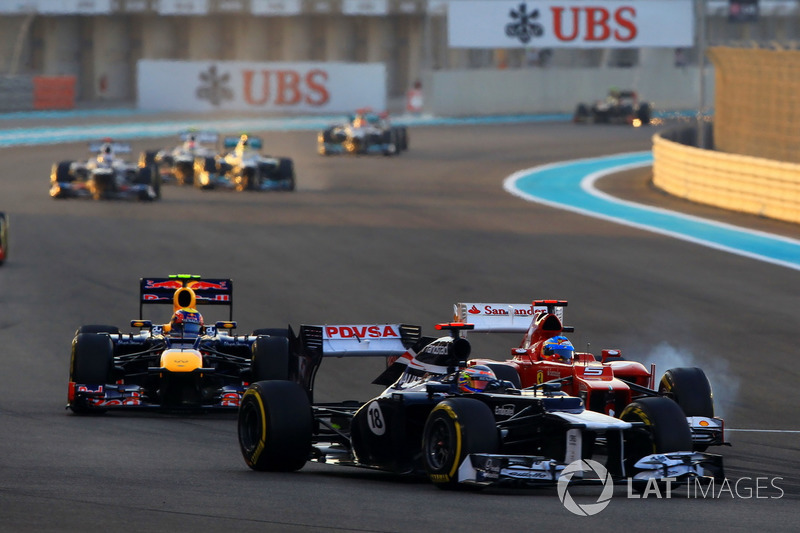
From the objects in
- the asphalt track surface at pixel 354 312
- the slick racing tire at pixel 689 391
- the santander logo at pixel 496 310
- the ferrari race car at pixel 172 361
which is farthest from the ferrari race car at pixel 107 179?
the slick racing tire at pixel 689 391

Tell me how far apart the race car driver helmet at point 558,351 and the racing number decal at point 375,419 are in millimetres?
2154

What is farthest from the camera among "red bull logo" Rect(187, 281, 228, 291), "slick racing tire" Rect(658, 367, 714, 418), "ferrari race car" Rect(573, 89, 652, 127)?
"ferrari race car" Rect(573, 89, 652, 127)

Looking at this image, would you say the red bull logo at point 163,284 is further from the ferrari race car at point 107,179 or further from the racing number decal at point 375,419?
the ferrari race car at point 107,179

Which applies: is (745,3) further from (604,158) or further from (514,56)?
(604,158)

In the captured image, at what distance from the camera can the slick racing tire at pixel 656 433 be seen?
9.94 m

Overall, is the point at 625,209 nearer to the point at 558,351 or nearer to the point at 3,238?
the point at 3,238

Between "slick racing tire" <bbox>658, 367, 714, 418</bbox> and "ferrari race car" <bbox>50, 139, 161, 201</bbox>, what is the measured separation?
2308 cm

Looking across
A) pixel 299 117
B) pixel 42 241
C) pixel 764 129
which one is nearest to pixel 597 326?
pixel 42 241

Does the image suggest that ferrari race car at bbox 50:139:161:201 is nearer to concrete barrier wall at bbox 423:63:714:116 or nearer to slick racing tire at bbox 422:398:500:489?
slick racing tire at bbox 422:398:500:489

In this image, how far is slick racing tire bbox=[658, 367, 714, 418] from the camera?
38.5 feet

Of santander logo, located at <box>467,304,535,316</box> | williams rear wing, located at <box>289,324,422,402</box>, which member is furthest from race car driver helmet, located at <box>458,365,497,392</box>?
santander logo, located at <box>467,304,535,316</box>

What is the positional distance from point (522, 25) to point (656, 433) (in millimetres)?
55849

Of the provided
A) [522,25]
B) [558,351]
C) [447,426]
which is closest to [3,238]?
[558,351]
